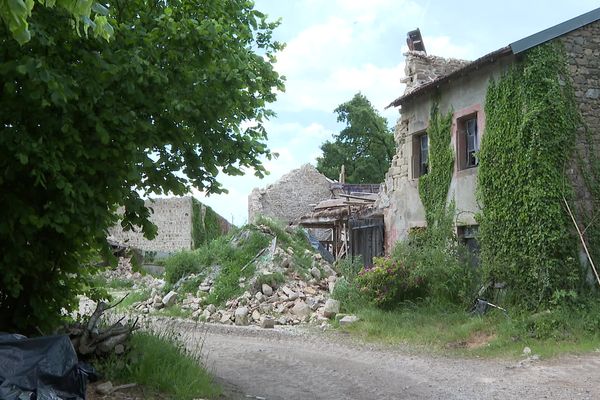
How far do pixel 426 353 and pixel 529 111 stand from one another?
17.7 feet

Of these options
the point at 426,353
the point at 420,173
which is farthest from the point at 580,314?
the point at 420,173

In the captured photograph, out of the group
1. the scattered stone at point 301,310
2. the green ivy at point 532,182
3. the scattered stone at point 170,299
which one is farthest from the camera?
the scattered stone at point 170,299

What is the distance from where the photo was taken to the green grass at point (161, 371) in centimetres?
617

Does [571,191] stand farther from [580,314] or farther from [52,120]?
[52,120]

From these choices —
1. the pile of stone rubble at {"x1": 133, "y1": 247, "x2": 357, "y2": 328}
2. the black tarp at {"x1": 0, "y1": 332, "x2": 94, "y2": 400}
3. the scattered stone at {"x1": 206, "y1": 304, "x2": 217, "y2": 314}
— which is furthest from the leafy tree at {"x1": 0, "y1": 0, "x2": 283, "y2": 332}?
the scattered stone at {"x1": 206, "y1": 304, "x2": 217, "y2": 314}

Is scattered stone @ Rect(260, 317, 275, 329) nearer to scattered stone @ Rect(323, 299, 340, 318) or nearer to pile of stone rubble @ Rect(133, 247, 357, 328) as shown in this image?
pile of stone rubble @ Rect(133, 247, 357, 328)

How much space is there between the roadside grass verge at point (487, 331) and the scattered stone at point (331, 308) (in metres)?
1.01

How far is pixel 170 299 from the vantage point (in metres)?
16.0

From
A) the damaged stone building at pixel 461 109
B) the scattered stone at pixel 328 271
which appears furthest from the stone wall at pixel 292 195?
the damaged stone building at pixel 461 109

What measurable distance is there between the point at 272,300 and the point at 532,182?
7263mm

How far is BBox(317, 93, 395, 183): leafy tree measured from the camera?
42406 mm

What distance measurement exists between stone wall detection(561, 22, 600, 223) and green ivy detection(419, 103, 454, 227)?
3.08 m

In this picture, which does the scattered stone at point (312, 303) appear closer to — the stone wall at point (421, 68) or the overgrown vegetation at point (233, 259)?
the overgrown vegetation at point (233, 259)

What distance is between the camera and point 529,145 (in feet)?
38.3
